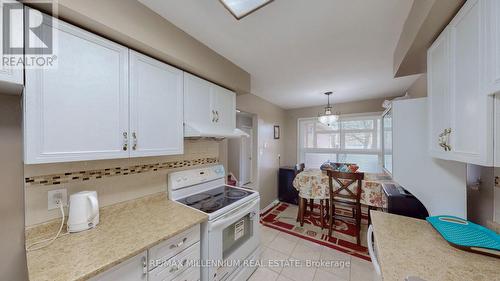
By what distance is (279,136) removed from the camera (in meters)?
4.11

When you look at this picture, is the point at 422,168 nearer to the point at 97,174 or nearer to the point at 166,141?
the point at 166,141

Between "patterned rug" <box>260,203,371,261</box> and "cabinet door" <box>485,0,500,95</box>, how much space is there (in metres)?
2.20

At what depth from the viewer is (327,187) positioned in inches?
103

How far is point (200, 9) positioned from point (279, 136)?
323 cm

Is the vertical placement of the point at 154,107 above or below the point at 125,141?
above

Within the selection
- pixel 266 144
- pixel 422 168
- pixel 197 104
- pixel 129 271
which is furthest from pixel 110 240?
pixel 266 144

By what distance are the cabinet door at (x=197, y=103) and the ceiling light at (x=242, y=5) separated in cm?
76

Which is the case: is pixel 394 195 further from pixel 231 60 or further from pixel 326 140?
pixel 326 140

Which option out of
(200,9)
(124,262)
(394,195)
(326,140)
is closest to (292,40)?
(200,9)

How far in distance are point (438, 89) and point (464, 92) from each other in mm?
271

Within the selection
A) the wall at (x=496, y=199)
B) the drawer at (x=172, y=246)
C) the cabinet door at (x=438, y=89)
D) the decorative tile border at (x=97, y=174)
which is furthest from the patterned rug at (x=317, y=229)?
the decorative tile border at (x=97, y=174)

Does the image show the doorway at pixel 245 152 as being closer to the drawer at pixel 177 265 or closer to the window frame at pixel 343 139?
the window frame at pixel 343 139

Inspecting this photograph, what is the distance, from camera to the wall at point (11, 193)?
2.99 ft

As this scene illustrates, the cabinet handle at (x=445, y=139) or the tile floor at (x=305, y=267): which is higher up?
the cabinet handle at (x=445, y=139)
